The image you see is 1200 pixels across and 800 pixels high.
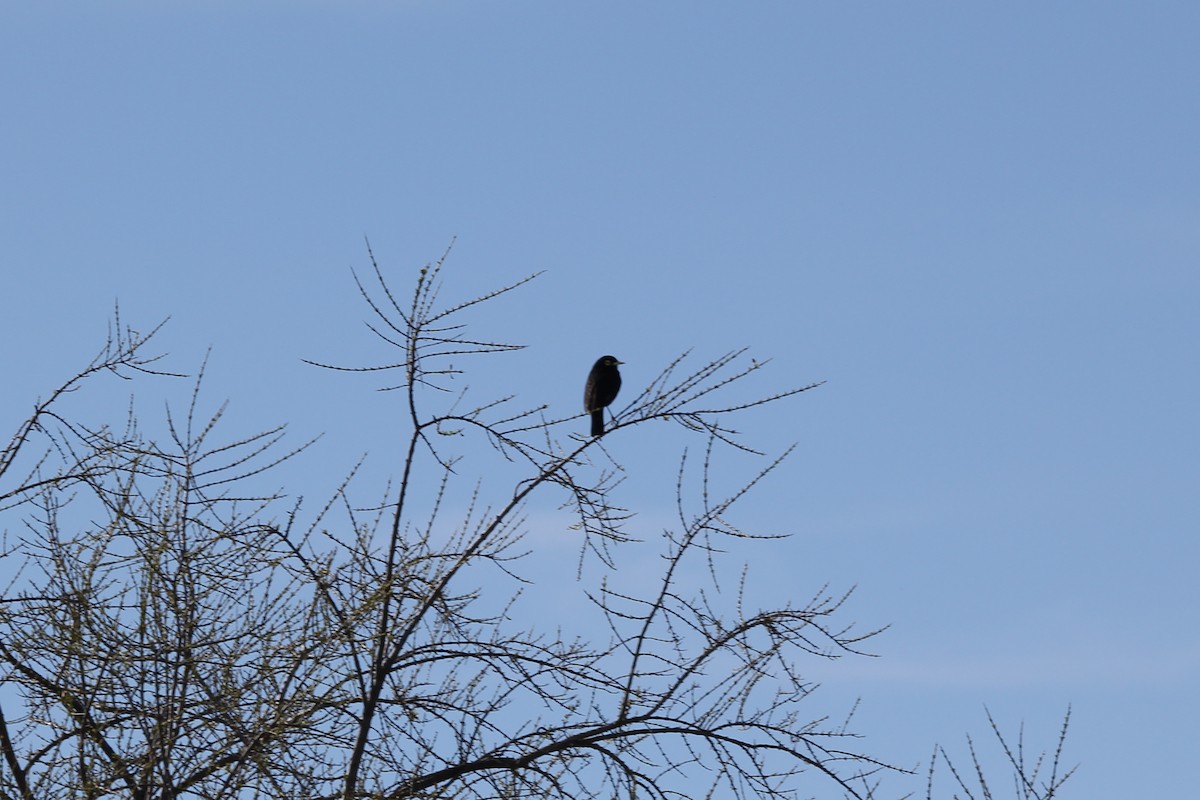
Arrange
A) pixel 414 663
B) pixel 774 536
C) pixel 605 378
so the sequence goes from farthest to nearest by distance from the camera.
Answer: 1. pixel 605 378
2. pixel 414 663
3. pixel 774 536

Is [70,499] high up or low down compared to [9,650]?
up

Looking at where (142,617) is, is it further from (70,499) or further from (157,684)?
(70,499)

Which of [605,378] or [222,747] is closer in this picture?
[222,747]

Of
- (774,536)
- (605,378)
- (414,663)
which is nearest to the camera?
(774,536)

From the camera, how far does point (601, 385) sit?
15.3 metres

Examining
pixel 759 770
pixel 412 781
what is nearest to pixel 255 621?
pixel 412 781

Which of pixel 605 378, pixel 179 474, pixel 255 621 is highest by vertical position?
pixel 605 378

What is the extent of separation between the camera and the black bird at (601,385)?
15305 mm

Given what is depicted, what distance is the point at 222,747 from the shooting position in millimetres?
8570

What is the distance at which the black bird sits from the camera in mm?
15305

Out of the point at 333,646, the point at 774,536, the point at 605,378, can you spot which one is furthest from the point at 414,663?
the point at 605,378

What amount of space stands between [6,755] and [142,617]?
923 mm

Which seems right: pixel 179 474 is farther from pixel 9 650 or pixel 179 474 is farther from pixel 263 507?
pixel 9 650

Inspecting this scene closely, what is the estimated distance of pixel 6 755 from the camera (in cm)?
866
